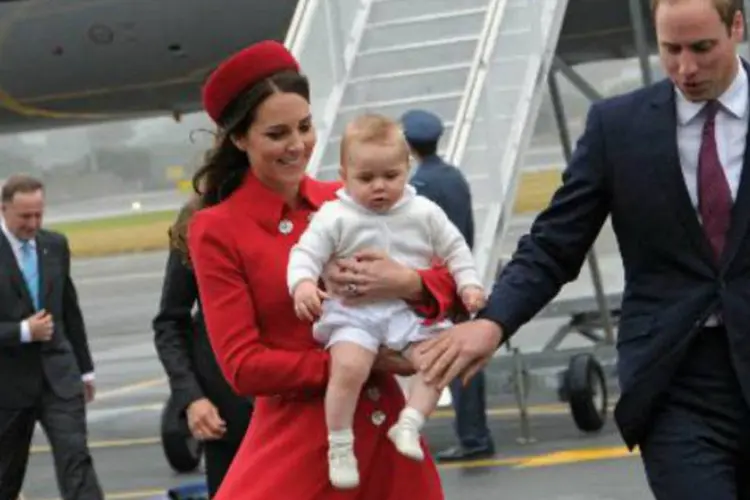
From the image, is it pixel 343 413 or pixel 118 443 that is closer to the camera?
pixel 343 413

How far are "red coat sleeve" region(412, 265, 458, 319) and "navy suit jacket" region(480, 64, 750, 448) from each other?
0.09m

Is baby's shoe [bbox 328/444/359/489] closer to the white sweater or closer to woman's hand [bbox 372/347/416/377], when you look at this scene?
woman's hand [bbox 372/347/416/377]

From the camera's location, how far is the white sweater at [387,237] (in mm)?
4492

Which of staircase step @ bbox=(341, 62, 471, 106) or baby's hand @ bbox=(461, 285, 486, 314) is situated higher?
baby's hand @ bbox=(461, 285, 486, 314)

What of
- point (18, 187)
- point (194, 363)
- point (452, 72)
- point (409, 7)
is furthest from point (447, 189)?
point (194, 363)

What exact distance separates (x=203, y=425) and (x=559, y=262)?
67.1 inches

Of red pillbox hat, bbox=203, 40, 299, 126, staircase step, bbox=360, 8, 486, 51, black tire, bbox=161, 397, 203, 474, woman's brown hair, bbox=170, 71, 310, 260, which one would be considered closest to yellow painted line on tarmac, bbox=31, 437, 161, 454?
black tire, bbox=161, 397, 203, 474

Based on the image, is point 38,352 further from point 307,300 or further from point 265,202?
point 307,300

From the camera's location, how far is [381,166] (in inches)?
176

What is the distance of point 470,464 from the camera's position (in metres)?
11.9

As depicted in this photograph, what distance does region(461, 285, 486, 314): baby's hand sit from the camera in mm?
4543

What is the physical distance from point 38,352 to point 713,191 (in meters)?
6.08

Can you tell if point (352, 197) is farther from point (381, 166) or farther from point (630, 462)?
point (630, 462)

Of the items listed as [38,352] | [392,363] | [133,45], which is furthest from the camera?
[133,45]
